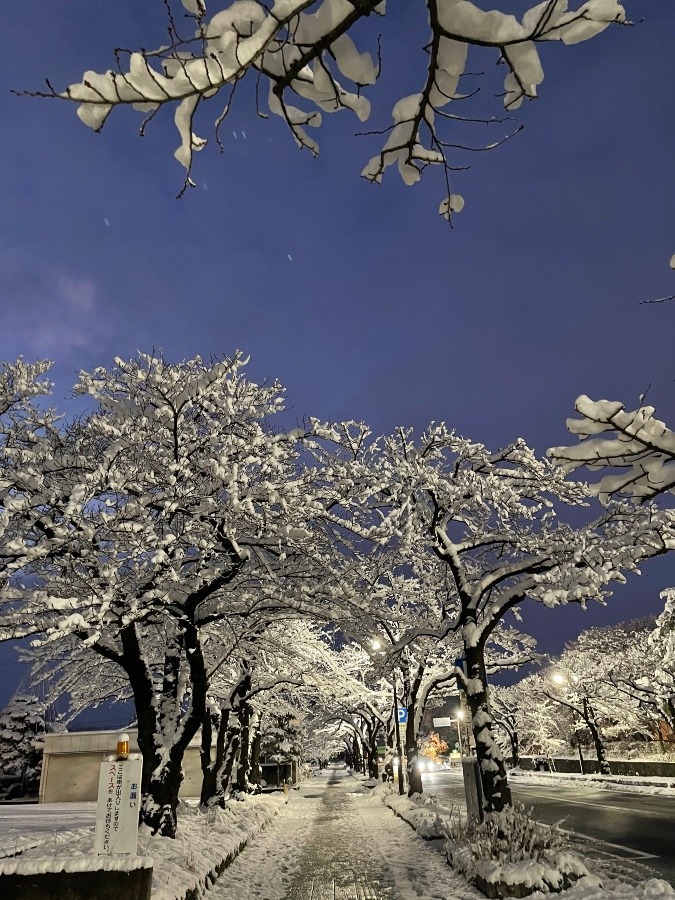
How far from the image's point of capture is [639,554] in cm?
1006

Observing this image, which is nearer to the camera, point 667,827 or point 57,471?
point 57,471

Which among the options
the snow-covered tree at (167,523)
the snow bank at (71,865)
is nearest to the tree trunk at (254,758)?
the snow-covered tree at (167,523)

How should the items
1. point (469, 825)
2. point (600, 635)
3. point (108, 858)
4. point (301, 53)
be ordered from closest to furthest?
point (301, 53) < point (108, 858) < point (469, 825) < point (600, 635)

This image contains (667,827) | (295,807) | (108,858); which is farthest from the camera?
(295,807)

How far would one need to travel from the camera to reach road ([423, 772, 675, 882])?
40.5 feet

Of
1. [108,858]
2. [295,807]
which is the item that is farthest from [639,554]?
[295,807]

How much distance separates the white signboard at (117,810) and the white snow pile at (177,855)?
0.24 meters

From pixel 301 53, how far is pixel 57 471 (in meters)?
10.1

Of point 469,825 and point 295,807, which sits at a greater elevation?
point 469,825

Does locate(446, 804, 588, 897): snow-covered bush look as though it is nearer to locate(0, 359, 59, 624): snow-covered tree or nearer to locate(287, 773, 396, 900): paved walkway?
locate(287, 773, 396, 900): paved walkway

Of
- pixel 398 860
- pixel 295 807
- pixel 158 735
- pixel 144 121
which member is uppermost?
pixel 144 121

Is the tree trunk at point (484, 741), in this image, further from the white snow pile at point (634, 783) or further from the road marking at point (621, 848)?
the white snow pile at point (634, 783)

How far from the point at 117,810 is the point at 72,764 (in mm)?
38374

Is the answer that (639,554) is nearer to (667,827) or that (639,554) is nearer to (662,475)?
(662,475)
